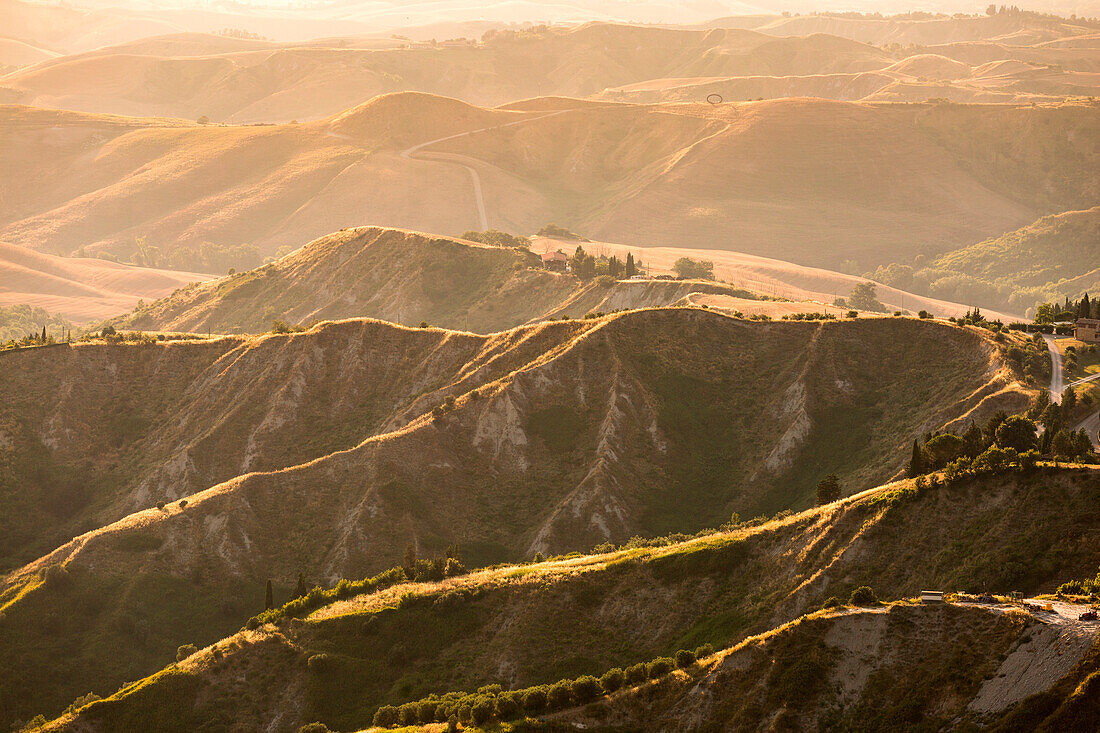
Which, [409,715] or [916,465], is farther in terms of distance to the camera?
[916,465]

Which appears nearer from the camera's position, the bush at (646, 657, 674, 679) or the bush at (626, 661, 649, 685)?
the bush at (646, 657, 674, 679)

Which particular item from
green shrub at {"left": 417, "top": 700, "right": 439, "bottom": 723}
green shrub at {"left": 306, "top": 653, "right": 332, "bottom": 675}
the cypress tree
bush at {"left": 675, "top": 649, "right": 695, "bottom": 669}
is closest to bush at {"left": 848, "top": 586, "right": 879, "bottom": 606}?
bush at {"left": 675, "top": 649, "right": 695, "bottom": 669}

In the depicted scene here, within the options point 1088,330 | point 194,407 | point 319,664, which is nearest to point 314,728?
point 319,664

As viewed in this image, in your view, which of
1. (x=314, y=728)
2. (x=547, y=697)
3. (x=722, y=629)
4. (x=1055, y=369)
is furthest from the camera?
(x=1055, y=369)

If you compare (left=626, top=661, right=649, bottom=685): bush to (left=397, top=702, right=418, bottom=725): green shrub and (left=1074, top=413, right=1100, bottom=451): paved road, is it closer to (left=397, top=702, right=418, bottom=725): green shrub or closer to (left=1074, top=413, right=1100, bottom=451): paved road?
(left=397, top=702, right=418, bottom=725): green shrub

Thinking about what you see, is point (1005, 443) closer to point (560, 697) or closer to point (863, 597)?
point (863, 597)

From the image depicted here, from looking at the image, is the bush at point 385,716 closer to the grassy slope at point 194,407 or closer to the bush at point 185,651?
the bush at point 185,651

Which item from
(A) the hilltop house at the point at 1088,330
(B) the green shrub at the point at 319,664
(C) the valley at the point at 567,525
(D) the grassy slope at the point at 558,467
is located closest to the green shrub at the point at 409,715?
(C) the valley at the point at 567,525
